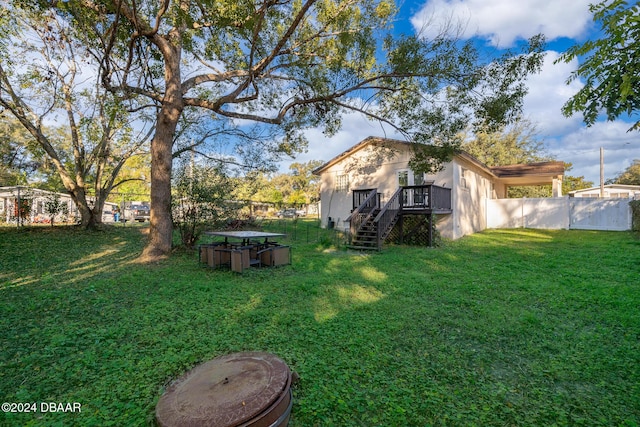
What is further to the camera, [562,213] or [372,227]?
[562,213]

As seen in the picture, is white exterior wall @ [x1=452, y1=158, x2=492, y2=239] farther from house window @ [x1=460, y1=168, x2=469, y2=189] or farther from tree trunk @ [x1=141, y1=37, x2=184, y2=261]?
tree trunk @ [x1=141, y1=37, x2=184, y2=261]

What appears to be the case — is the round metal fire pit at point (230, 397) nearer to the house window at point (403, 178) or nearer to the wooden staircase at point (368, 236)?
the wooden staircase at point (368, 236)

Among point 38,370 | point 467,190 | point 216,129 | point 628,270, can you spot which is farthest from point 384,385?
point 467,190

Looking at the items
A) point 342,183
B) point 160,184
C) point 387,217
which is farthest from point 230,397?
point 342,183

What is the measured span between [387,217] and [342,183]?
5870 millimetres

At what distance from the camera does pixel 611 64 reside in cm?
272

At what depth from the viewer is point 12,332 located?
12.3 feet

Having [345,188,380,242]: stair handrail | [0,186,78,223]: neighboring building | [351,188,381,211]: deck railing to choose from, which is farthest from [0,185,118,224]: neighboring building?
[351,188,381,211]: deck railing

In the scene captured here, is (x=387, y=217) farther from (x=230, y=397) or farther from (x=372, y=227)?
(x=230, y=397)

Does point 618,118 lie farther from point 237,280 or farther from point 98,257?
point 98,257

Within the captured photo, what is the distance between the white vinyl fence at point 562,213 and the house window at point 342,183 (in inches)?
374

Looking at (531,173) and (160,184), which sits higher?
(531,173)

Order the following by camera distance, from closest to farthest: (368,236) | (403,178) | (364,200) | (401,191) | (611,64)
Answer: (611,64), (368,236), (401,191), (364,200), (403,178)

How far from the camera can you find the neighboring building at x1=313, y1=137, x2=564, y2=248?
1145 centimetres
